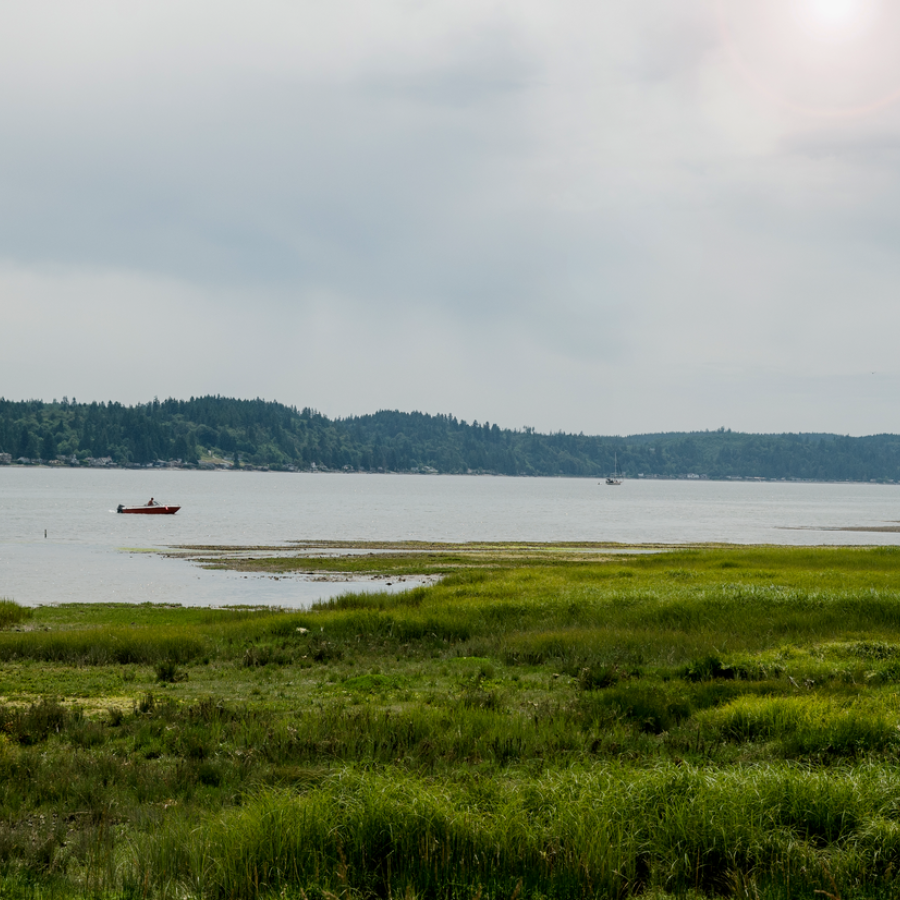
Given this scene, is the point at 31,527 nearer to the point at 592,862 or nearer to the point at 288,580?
the point at 288,580

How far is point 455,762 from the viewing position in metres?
12.2

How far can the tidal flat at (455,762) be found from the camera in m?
8.50

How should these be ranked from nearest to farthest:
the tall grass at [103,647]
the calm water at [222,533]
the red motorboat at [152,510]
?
the tall grass at [103,647]
the calm water at [222,533]
the red motorboat at [152,510]

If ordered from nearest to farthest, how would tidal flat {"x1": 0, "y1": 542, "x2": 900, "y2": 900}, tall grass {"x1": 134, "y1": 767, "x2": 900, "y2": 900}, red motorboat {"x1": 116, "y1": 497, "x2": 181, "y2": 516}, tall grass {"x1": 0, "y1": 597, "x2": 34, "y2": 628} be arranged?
tall grass {"x1": 134, "y1": 767, "x2": 900, "y2": 900}
tidal flat {"x1": 0, "y1": 542, "x2": 900, "y2": 900}
tall grass {"x1": 0, "y1": 597, "x2": 34, "y2": 628}
red motorboat {"x1": 116, "y1": 497, "x2": 181, "y2": 516}

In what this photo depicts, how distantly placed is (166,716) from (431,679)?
6.65m

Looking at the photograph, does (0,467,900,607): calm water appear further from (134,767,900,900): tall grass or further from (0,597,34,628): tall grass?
(134,767,900,900): tall grass

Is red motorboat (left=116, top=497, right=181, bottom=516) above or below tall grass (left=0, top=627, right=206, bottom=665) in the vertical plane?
below

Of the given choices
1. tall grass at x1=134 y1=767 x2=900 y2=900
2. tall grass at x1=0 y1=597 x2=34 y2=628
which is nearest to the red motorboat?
tall grass at x1=0 y1=597 x2=34 y2=628

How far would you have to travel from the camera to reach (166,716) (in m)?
15.4

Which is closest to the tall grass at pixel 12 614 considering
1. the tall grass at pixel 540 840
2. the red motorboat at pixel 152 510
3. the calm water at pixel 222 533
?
the calm water at pixel 222 533

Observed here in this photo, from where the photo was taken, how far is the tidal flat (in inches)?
335

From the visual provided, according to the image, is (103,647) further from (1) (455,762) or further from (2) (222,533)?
(2) (222,533)

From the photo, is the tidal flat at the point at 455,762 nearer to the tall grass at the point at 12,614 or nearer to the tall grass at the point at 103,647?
the tall grass at the point at 103,647

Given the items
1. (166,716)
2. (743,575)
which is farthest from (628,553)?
(166,716)
